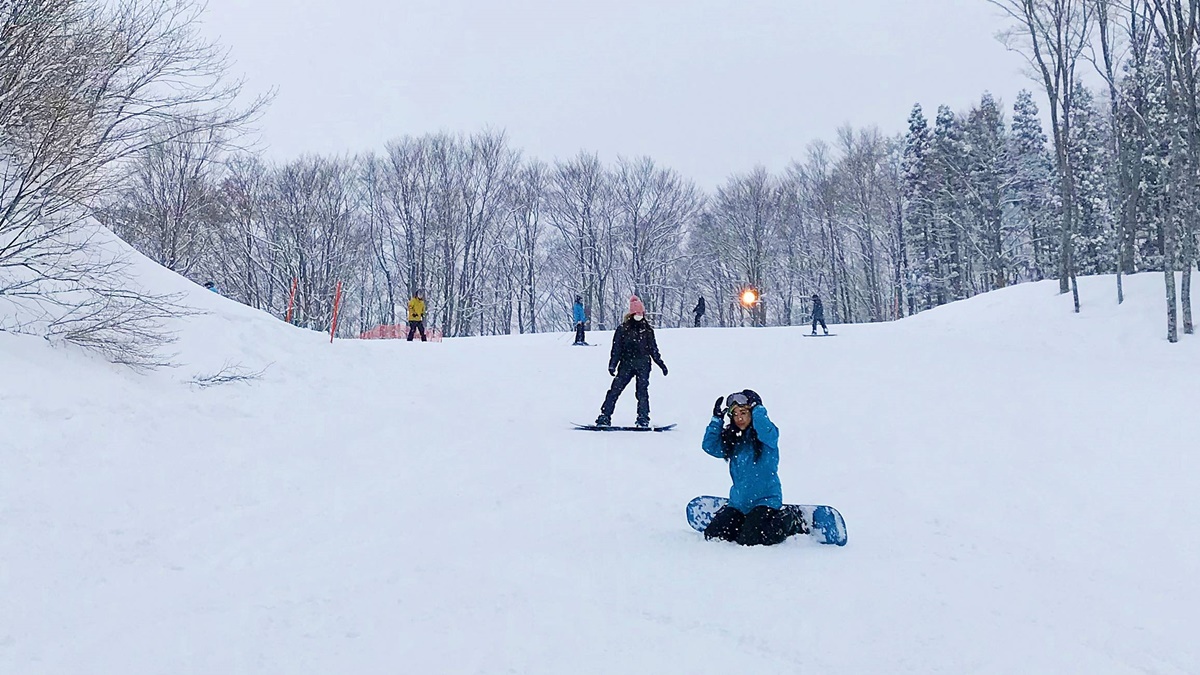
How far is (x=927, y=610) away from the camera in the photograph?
4398mm

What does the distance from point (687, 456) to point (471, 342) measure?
15.4m

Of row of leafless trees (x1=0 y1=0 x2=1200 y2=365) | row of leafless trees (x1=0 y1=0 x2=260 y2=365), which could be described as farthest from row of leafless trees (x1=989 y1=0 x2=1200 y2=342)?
row of leafless trees (x1=0 y1=0 x2=260 y2=365)

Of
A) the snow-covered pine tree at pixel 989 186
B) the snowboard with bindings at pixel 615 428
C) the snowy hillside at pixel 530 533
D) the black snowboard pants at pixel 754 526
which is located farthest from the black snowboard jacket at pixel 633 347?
the snow-covered pine tree at pixel 989 186

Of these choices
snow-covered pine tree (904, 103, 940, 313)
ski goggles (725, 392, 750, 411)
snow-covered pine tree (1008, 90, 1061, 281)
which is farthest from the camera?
snow-covered pine tree (904, 103, 940, 313)

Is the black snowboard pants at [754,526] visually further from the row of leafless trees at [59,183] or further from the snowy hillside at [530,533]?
the row of leafless trees at [59,183]

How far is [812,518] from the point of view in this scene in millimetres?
5895

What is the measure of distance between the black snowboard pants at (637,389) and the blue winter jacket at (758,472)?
16.1ft

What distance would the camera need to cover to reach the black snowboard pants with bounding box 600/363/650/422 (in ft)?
35.8

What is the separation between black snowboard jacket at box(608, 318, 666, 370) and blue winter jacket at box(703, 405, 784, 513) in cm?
526

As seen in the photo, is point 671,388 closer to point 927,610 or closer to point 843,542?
point 843,542

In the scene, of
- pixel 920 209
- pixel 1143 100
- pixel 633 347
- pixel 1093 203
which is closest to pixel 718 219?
pixel 920 209

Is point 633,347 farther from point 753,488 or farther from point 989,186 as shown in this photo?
point 989,186

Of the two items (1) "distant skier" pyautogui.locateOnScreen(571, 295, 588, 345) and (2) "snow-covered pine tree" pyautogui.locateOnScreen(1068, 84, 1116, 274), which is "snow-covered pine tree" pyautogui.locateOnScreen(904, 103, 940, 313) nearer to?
(2) "snow-covered pine tree" pyautogui.locateOnScreen(1068, 84, 1116, 274)

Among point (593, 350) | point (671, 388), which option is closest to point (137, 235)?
point (593, 350)
